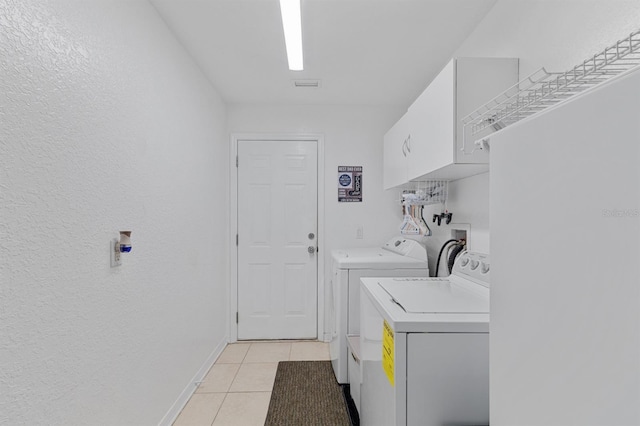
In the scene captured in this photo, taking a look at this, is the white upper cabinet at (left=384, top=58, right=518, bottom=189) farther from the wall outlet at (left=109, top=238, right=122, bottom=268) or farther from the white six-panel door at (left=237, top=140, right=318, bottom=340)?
the white six-panel door at (left=237, top=140, right=318, bottom=340)

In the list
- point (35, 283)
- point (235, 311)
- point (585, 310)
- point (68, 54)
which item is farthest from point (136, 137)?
point (235, 311)

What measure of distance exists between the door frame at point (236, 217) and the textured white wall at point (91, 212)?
1077 millimetres

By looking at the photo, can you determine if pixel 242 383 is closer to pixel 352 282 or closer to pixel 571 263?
pixel 352 282

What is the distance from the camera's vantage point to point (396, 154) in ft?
8.97

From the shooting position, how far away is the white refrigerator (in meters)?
0.43

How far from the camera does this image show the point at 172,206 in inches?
86.5

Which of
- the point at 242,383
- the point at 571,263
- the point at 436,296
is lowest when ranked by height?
the point at 242,383

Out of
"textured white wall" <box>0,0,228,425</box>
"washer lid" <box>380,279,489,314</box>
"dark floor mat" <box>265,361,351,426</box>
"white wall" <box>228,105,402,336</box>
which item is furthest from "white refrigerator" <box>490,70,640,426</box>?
"white wall" <box>228,105,402,336</box>

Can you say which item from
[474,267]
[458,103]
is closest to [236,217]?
[474,267]

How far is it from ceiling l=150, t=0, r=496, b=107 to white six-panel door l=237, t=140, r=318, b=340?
2.17 feet

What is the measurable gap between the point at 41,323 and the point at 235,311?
99.1 inches

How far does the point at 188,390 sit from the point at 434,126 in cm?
232

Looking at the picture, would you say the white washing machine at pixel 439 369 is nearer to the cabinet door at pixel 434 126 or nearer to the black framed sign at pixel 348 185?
the cabinet door at pixel 434 126

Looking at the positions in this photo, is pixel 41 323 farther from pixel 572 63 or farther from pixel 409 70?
pixel 409 70
